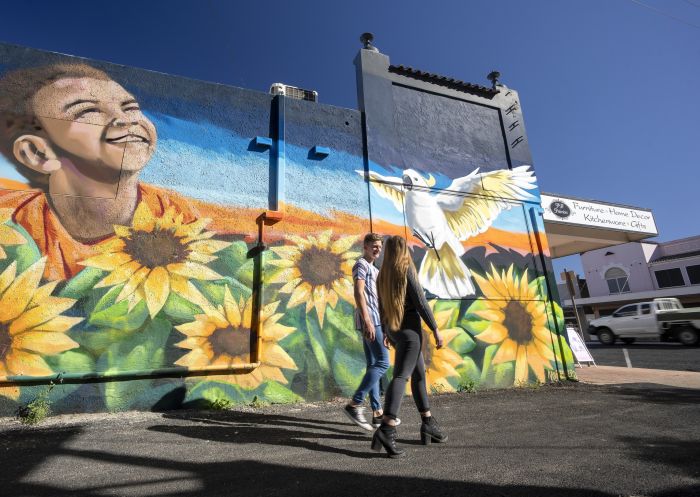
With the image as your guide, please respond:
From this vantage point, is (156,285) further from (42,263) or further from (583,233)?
(583,233)

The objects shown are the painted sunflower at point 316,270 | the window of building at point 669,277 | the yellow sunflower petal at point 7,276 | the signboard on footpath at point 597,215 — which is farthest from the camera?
the window of building at point 669,277

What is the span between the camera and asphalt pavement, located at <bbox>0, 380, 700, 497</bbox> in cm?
214

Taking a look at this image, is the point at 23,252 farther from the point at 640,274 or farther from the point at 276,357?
the point at 640,274

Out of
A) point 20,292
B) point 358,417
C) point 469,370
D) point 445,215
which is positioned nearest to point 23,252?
point 20,292

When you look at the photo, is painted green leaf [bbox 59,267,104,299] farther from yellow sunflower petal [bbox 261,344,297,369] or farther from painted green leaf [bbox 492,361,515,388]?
painted green leaf [bbox 492,361,515,388]

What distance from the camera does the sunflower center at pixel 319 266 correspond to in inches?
207

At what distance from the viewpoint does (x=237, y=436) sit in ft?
10.8

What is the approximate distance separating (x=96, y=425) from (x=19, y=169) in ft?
9.54

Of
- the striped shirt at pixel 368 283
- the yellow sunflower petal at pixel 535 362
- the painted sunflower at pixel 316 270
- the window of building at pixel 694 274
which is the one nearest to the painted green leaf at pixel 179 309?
the painted sunflower at pixel 316 270

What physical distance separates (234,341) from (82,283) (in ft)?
5.70

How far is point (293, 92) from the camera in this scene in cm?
624

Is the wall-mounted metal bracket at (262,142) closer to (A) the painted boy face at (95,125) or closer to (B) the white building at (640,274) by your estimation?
(A) the painted boy face at (95,125)

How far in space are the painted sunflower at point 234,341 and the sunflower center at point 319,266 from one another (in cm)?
60

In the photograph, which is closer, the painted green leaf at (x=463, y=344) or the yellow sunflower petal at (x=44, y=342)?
the yellow sunflower petal at (x=44, y=342)
